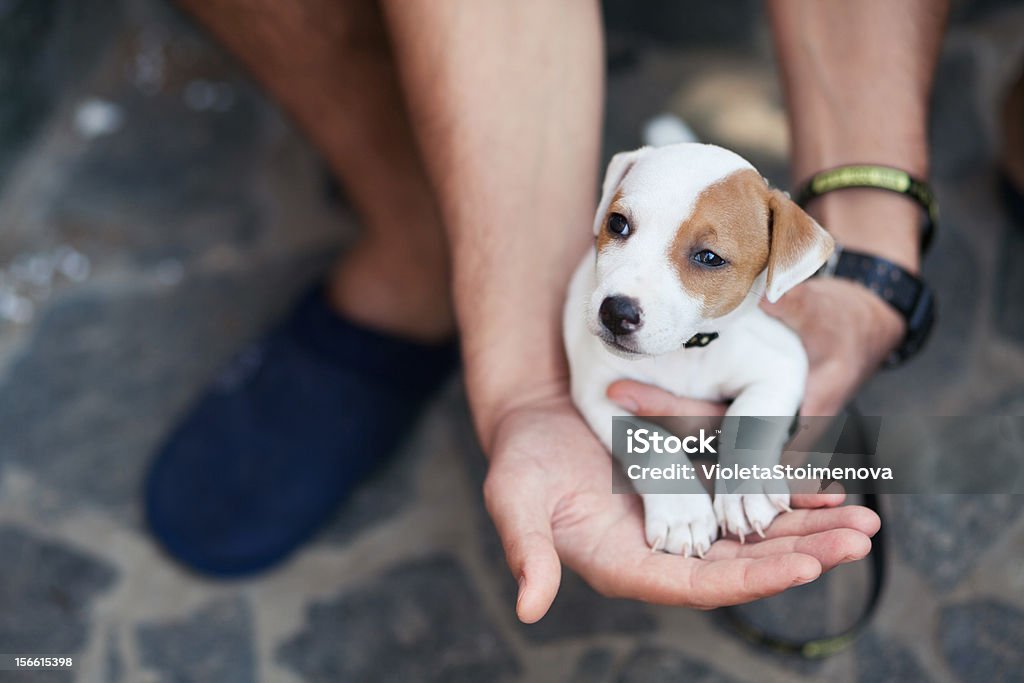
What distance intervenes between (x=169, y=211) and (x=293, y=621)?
2160 millimetres

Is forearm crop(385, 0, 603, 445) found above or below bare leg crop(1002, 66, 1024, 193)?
above

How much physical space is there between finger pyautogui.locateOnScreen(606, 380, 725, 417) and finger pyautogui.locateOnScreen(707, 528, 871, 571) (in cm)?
28

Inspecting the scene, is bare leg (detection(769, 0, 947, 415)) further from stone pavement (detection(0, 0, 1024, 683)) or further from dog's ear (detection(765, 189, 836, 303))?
stone pavement (detection(0, 0, 1024, 683))

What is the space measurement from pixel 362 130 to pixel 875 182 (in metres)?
1.73

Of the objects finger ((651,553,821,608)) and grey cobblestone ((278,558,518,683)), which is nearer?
finger ((651,553,821,608))

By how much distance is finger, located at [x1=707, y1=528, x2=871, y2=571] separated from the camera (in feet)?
5.59

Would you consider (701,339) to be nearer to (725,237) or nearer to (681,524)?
(725,237)

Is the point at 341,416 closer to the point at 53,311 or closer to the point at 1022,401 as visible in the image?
the point at 53,311

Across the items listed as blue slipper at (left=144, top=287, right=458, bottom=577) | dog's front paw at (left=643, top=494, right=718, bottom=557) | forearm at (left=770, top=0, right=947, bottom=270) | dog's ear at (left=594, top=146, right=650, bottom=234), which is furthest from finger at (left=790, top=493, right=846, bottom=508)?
blue slipper at (left=144, top=287, right=458, bottom=577)

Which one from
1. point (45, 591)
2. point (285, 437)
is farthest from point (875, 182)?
point (45, 591)

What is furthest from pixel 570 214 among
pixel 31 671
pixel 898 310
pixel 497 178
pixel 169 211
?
pixel 169 211

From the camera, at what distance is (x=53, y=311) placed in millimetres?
3949

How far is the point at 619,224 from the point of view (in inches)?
61.1

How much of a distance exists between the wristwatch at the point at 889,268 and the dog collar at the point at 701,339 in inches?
29.2
